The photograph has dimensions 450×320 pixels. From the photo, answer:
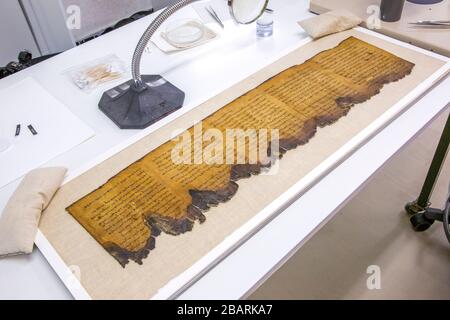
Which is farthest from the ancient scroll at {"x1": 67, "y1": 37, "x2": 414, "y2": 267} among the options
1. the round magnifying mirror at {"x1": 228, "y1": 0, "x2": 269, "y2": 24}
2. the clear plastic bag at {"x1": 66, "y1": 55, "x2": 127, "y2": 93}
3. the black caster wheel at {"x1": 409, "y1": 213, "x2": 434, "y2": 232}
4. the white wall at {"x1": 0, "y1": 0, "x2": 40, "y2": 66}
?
the white wall at {"x1": 0, "y1": 0, "x2": 40, "y2": 66}

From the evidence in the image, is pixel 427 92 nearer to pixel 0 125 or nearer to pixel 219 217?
pixel 219 217

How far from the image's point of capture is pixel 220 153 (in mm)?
741

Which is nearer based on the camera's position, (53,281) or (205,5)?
(53,281)

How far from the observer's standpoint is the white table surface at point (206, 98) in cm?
58

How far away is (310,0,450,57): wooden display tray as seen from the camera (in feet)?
3.20

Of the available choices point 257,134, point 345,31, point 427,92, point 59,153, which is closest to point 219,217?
point 257,134

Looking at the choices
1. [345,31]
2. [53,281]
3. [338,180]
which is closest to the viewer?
[53,281]

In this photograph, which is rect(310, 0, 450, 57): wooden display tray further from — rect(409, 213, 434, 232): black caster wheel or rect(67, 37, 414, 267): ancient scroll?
rect(409, 213, 434, 232): black caster wheel

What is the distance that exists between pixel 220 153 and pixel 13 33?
922mm

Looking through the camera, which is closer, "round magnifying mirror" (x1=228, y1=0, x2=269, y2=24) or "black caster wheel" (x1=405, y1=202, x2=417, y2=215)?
"round magnifying mirror" (x1=228, y1=0, x2=269, y2=24)

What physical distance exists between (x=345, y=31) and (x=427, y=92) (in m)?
0.31

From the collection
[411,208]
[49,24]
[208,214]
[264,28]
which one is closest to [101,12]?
[49,24]

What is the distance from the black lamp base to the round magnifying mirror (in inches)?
9.0

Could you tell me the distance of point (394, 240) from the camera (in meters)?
1.31
